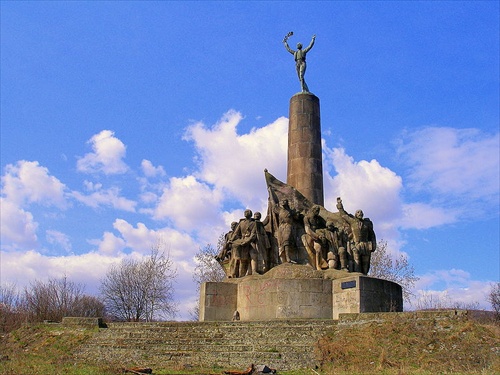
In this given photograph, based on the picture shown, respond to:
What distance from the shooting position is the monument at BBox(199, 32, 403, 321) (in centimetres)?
2048

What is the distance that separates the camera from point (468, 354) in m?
13.9

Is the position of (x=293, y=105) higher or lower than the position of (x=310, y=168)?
higher

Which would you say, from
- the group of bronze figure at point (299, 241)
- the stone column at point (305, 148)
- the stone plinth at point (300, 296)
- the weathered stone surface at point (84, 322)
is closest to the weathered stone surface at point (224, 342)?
the weathered stone surface at point (84, 322)

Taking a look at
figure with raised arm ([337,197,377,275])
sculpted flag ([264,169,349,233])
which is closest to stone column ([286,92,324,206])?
sculpted flag ([264,169,349,233])

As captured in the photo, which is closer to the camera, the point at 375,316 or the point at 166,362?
the point at 166,362

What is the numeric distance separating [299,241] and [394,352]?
342 inches

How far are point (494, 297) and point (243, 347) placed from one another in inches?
1771

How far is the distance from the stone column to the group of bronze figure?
75.3 inches

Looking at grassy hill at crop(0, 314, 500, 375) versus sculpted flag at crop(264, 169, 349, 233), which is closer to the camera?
grassy hill at crop(0, 314, 500, 375)

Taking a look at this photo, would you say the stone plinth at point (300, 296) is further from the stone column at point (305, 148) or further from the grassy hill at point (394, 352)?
the stone column at point (305, 148)

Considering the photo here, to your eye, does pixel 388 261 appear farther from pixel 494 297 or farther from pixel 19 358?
pixel 19 358

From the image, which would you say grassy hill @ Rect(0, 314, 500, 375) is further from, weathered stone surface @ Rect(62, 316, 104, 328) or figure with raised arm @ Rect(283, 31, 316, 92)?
figure with raised arm @ Rect(283, 31, 316, 92)

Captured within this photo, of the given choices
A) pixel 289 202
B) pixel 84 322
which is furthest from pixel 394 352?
pixel 84 322

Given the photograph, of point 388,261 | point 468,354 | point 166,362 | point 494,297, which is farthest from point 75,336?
point 494,297
